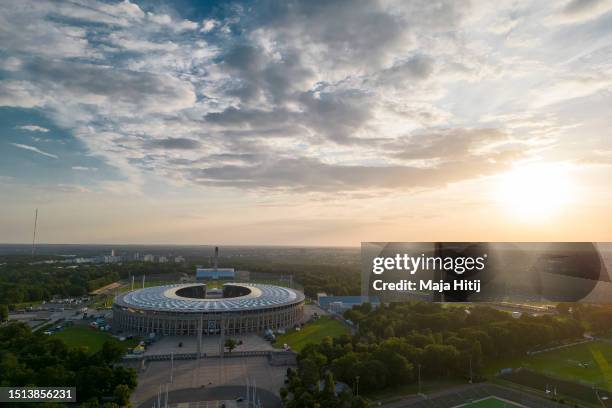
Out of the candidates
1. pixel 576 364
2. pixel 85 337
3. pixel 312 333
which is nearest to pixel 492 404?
pixel 576 364

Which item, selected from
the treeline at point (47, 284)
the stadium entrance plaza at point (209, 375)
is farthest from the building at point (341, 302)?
the treeline at point (47, 284)

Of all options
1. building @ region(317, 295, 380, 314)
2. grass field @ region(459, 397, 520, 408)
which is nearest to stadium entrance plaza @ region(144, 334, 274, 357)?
building @ region(317, 295, 380, 314)

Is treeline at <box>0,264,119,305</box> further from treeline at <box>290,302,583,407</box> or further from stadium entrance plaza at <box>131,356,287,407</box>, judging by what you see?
treeline at <box>290,302,583,407</box>

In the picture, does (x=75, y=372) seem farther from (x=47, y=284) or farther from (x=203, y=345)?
(x=47, y=284)

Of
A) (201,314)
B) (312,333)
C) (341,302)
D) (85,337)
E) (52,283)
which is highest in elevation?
(52,283)

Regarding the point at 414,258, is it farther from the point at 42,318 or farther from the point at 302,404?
the point at 42,318

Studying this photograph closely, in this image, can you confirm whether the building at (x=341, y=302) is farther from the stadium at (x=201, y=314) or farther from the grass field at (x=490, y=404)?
the grass field at (x=490, y=404)

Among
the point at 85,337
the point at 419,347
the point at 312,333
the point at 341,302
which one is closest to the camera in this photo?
the point at 419,347
